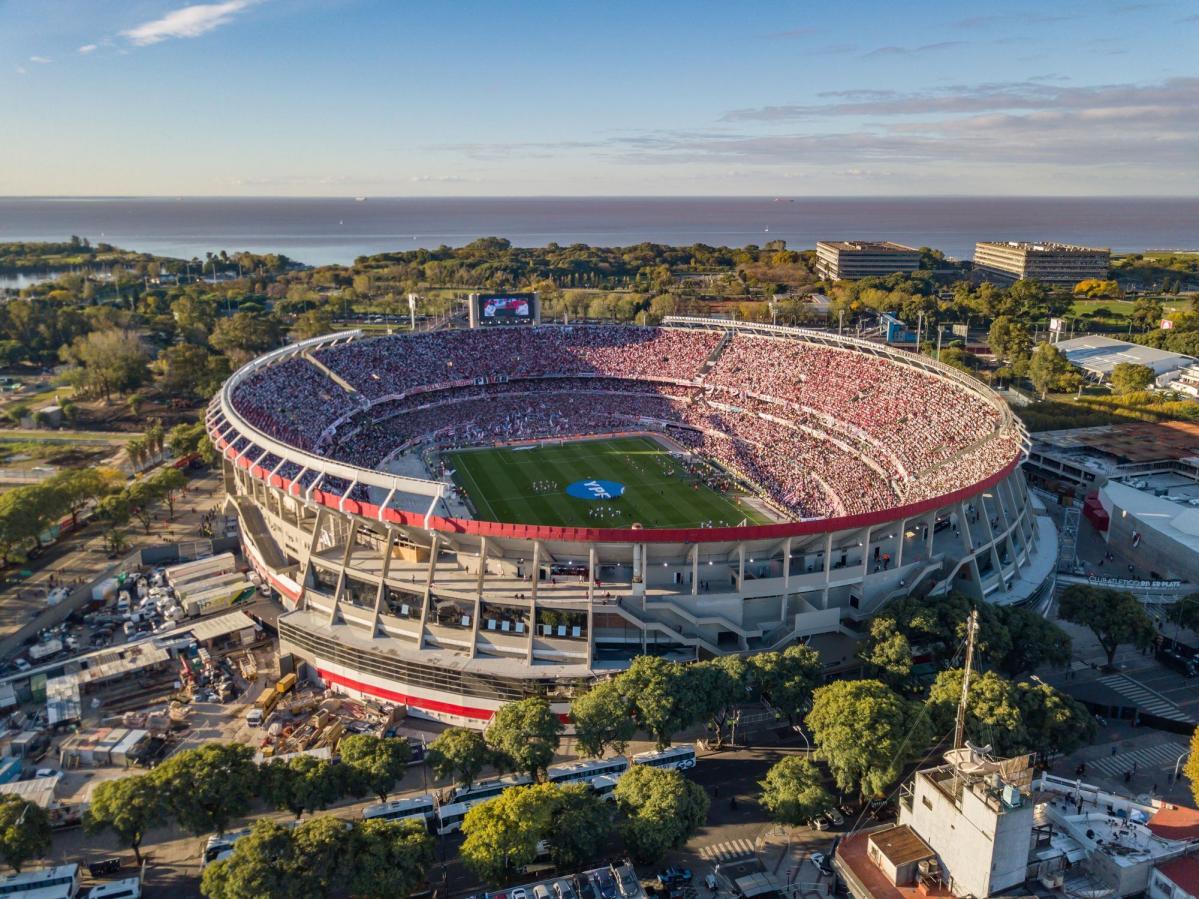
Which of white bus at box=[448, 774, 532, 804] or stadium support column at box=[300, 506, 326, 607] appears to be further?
stadium support column at box=[300, 506, 326, 607]

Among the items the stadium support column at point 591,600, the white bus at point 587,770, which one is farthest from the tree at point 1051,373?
the white bus at point 587,770

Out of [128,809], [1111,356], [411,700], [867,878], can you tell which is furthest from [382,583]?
[1111,356]

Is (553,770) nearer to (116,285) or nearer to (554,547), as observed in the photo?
(554,547)

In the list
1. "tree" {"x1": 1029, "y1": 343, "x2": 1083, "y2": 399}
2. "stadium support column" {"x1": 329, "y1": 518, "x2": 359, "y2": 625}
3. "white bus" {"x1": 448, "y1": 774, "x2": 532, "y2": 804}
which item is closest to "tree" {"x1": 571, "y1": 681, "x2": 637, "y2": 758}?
"white bus" {"x1": 448, "y1": 774, "x2": 532, "y2": 804}

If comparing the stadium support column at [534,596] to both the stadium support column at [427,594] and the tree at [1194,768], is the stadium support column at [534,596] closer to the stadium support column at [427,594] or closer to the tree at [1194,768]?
the stadium support column at [427,594]

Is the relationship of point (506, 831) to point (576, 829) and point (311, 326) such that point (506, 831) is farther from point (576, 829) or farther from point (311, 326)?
point (311, 326)

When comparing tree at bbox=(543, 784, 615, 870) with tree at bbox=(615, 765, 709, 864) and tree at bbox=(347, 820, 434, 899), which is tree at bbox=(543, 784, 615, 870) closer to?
tree at bbox=(615, 765, 709, 864)
